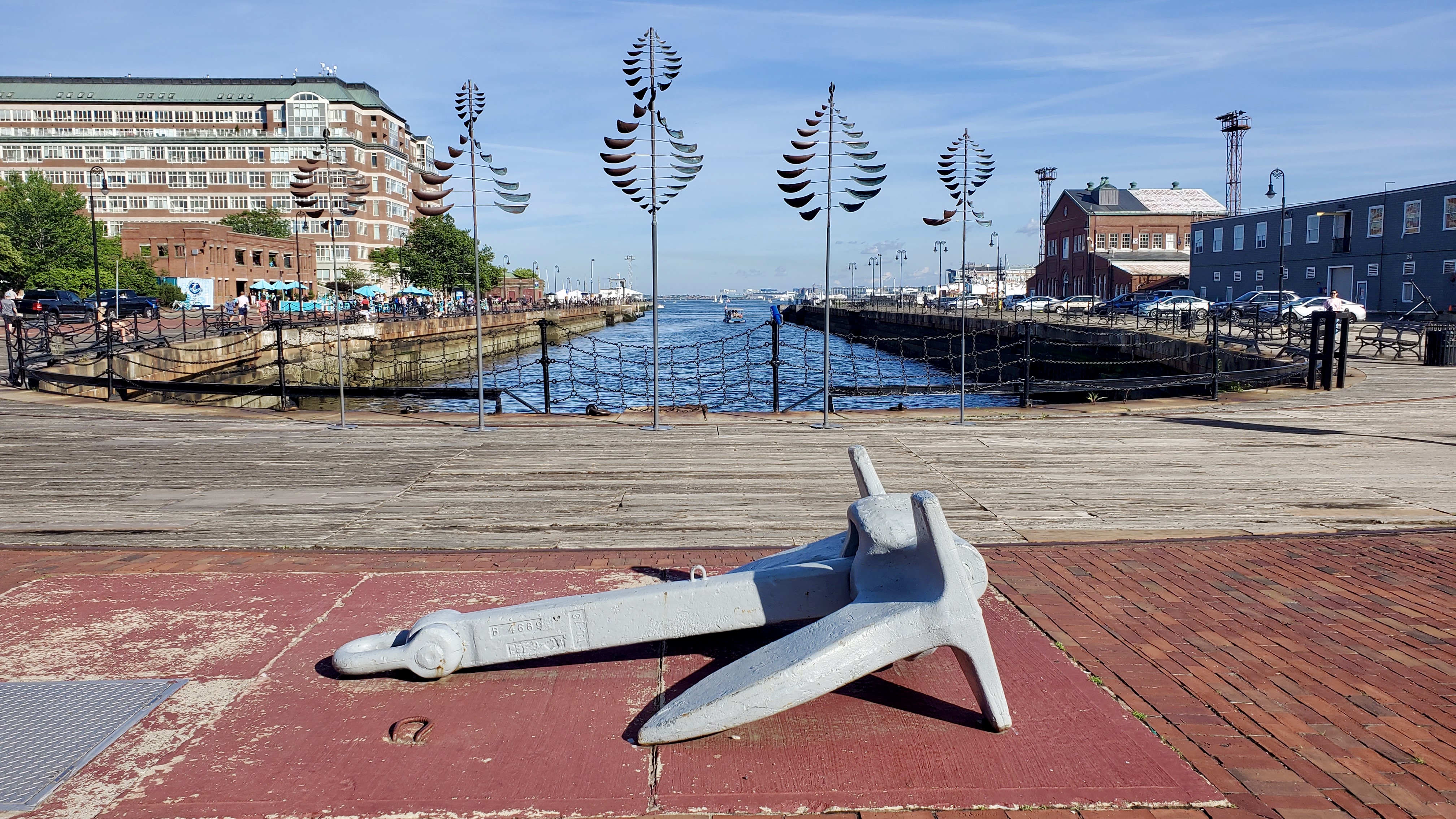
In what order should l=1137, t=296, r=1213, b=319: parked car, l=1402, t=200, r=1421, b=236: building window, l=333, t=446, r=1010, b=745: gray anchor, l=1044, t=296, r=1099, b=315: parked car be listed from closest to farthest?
l=333, t=446, r=1010, b=745: gray anchor, l=1137, t=296, r=1213, b=319: parked car, l=1402, t=200, r=1421, b=236: building window, l=1044, t=296, r=1099, b=315: parked car

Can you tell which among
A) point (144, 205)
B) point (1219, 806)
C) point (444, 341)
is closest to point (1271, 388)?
point (1219, 806)

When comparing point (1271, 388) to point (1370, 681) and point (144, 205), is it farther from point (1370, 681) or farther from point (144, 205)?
point (144, 205)

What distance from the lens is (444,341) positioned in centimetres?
5319

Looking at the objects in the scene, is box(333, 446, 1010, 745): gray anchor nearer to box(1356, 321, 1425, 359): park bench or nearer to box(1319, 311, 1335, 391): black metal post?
box(1319, 311, 1335, 391): black metal post

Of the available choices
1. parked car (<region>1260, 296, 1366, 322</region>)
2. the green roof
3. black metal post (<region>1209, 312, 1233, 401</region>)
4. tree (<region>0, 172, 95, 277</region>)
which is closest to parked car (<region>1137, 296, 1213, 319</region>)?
parked car (<region>1260, 296, 1366, 322</region>)

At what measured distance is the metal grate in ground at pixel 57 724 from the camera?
10.9 feet

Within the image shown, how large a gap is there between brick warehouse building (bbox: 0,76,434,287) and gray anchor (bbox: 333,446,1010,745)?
10189cm

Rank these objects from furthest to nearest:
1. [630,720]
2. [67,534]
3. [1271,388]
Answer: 1. [1271,388]
2. [67,534]
3. [630,720]

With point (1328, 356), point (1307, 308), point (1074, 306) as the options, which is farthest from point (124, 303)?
point (1074, 306)

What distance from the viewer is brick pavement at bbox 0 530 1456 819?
3346 millimetres

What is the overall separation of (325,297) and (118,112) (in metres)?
58.8

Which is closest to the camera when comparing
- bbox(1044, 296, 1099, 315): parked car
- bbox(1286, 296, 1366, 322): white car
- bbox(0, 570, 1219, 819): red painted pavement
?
bbox(0, 570, 1219, 819): red painted pavement

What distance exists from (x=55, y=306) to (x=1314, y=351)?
2011 inches

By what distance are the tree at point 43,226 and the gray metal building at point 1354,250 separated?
266ft
